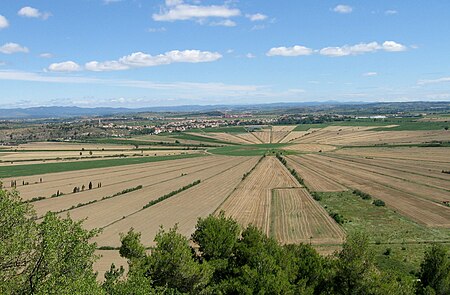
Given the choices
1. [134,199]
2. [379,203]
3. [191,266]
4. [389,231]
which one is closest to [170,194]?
[134,199]

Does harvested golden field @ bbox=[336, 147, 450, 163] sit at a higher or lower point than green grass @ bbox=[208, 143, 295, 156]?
higher

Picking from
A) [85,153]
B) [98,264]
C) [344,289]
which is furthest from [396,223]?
[85,153]

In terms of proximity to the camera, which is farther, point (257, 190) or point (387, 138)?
point (387, 138)

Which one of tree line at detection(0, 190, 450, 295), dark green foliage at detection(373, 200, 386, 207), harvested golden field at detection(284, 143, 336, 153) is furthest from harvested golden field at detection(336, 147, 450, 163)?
tree line at detection(0, 190, 450, 295)

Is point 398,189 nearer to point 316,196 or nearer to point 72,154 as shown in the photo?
point 316,196

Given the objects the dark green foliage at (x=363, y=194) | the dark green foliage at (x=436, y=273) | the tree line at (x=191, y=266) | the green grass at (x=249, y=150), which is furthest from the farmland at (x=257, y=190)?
the tree line at (x=191, y=266)

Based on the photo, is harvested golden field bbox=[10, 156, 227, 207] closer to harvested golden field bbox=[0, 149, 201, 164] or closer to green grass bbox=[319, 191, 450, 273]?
harvested golden field bbox=[0, 149, 201, 164]
